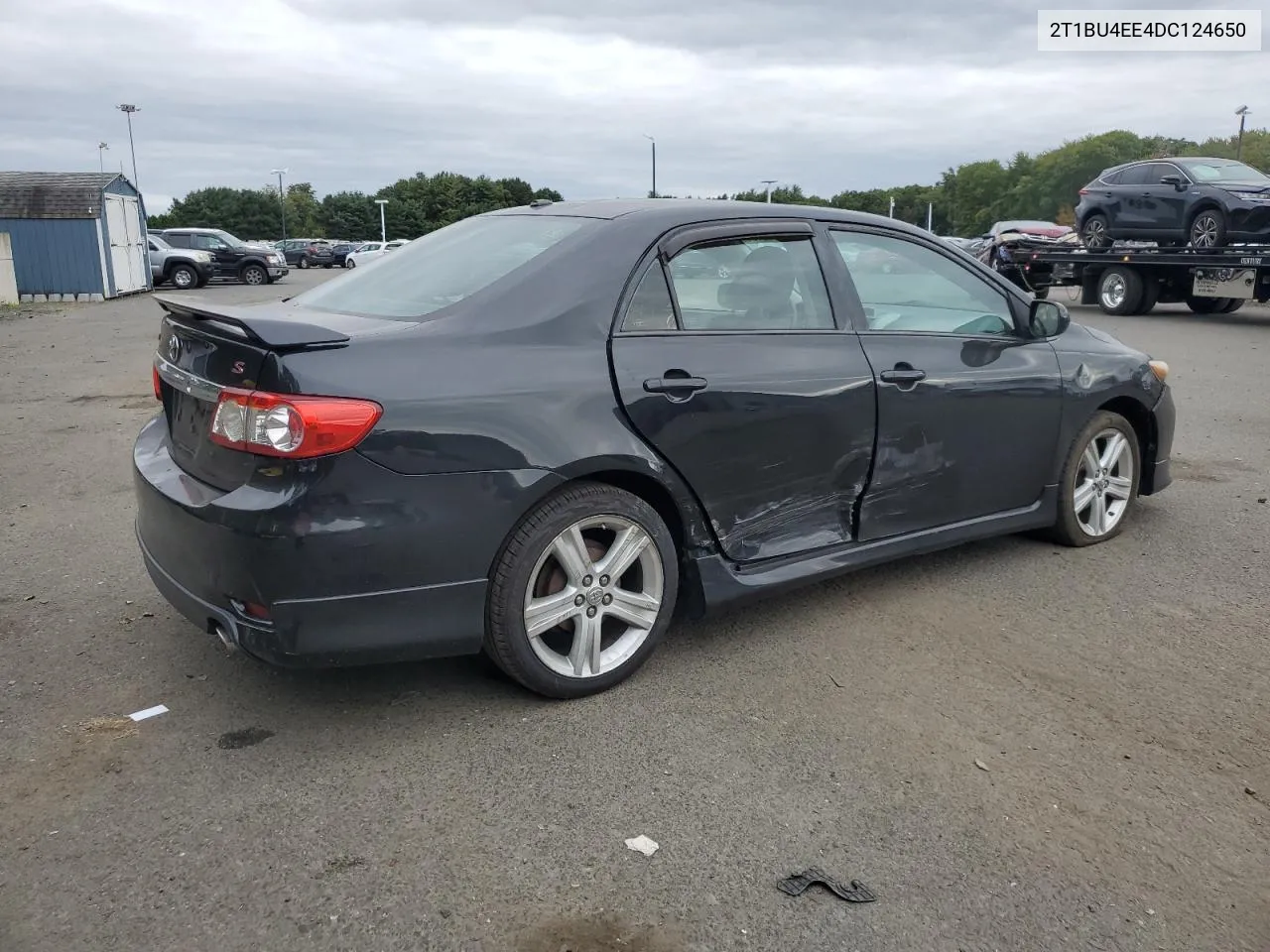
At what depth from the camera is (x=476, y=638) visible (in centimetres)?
324

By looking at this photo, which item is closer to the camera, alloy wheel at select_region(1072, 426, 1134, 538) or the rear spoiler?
the rear spoiler

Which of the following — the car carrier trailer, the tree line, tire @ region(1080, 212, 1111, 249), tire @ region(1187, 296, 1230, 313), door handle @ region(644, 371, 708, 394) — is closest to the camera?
door handle @ region(644, 371, 708, 394)

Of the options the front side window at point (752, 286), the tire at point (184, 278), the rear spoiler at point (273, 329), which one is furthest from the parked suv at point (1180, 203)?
the tire at point (184, 278)

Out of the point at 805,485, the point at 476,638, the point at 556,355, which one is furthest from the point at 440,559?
the point at 805,485

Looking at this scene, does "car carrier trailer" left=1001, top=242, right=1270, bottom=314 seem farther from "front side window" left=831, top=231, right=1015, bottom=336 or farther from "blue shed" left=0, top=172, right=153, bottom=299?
"blue shed" left=0, top=172, right=153, bottom=299

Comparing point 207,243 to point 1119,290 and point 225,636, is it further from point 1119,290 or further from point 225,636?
point 225,636

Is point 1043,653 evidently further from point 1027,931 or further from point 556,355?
point 556,355

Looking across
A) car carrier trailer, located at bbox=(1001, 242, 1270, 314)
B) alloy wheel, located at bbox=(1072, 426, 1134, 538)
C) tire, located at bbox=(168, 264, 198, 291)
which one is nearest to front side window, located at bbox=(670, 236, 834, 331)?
alloy wheel, located at bbox=(1072, 426, 1134, 538)

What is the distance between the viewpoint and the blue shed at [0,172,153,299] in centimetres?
2448

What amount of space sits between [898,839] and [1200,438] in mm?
6298

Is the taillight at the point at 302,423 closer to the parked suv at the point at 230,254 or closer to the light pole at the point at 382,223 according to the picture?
the parked suv at the point at 230,254

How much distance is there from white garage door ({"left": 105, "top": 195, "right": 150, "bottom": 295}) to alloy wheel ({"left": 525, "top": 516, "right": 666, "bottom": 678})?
25232 mm

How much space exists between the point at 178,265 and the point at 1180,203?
2511cm

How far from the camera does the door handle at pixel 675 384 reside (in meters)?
3.49
